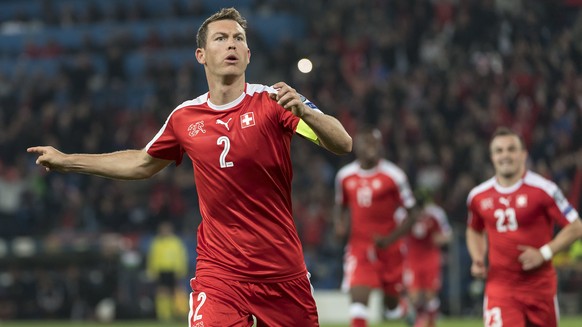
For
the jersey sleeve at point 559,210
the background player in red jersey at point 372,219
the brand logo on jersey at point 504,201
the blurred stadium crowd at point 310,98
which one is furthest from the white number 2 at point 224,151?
the blurred stadium crowd at point 310,98

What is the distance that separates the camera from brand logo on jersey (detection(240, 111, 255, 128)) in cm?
644

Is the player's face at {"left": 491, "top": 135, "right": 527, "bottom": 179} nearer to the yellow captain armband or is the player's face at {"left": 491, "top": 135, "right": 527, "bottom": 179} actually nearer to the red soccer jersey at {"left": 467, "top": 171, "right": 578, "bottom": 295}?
the red soccer jersey at {"left": 467, "top": 171, "right": 578, "bottom": 295}

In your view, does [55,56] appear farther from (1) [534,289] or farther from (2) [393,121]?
(1) [534,289]

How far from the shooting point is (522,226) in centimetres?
898

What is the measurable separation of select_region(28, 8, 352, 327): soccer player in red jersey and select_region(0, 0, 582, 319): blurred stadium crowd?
1329 cm

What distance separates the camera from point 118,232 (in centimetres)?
2330

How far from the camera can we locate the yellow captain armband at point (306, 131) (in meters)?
6.10

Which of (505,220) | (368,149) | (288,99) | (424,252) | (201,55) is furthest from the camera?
(424,252)

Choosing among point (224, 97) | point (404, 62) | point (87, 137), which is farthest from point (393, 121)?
point (224, 97)

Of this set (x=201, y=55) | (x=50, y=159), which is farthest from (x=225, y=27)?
(x=50, y=159)

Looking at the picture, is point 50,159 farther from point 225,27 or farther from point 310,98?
point 310,98

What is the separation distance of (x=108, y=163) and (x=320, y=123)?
1703 millimetres

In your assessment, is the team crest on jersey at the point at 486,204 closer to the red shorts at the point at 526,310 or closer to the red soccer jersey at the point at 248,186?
the red shorts at the point at 526,310

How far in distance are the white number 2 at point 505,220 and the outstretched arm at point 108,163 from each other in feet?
10.3
